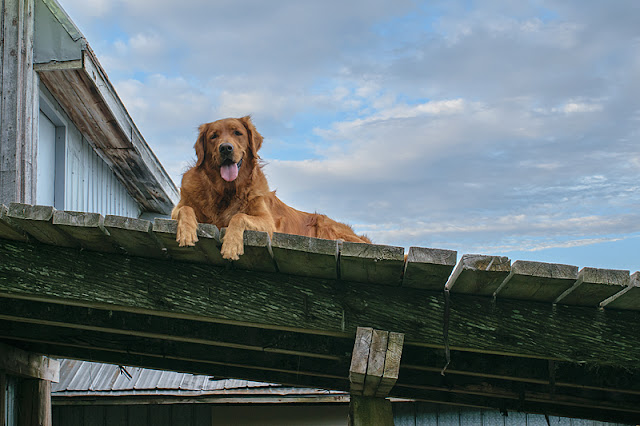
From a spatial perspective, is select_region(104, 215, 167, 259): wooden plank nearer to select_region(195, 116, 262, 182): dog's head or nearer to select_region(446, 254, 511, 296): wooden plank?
select_region(195, 116, 262, 182): dog's head

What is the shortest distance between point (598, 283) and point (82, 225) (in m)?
2.60

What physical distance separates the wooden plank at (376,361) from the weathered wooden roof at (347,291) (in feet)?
0.28

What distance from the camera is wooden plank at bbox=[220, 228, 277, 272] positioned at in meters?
3.48

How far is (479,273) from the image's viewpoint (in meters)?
3.38

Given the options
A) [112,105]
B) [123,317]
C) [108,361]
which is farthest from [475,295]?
[112,105]

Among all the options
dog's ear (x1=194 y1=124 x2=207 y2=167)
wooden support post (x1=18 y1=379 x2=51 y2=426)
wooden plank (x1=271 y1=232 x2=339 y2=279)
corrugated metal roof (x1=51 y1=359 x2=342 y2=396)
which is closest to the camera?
wooden plank (x1=271 y1=232 x2=339 y2=279)

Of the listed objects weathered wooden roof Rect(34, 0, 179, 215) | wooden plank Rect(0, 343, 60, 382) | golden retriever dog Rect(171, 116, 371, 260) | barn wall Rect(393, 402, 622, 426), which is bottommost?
barn wall Rect(393, 402, 622, 426)

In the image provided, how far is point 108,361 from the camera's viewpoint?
541 cm

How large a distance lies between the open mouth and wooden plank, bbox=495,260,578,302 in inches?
86.8

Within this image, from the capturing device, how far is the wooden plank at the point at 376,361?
11.5ft

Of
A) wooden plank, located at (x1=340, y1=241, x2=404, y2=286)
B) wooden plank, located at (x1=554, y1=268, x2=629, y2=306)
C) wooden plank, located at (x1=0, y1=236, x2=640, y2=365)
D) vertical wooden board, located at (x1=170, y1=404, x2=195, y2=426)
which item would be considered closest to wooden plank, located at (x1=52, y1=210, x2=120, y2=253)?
wooden plank, located at (x1=0, y1=236, x2=640, y2=365)

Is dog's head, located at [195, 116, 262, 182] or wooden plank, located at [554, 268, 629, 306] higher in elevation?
dog's head, located at [195, 116, 262, 182]

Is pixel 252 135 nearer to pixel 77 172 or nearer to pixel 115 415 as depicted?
pixel 77 172

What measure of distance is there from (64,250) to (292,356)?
1.72 meters
